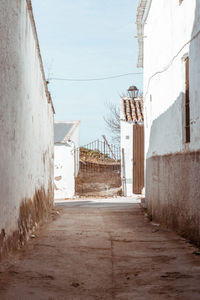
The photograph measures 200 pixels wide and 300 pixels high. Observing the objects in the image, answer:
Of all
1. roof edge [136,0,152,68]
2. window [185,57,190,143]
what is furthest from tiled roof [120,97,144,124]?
window [185,57,190,143]

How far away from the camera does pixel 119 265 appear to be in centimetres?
416

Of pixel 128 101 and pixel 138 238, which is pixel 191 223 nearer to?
pixel 138 238

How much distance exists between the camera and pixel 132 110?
17156 millimetres

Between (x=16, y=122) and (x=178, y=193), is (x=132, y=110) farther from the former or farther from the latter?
(x=16, y=122)

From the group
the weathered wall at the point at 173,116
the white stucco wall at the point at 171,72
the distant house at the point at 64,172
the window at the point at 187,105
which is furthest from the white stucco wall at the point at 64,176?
the window at the point at 187,105

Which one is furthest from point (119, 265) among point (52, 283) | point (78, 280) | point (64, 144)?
point (64, 144)

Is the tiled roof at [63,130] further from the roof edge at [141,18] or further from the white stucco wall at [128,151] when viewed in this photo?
the roof edge at [141,18]

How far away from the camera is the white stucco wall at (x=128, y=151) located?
51.5 ft

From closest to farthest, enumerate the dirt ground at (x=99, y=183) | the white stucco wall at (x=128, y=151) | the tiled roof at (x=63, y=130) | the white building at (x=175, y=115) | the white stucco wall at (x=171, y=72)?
1. the white building at (x=175, y=115)
2. the white stucco wall at (x=171, y=72)
3. the white stucco wall at (x=128, y=151)
4. the tiled roof at (x=63, y=130)
5. the dirt ground at (x=99, y=183)

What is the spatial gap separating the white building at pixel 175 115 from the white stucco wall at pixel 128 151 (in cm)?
569

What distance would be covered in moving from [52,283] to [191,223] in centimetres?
276

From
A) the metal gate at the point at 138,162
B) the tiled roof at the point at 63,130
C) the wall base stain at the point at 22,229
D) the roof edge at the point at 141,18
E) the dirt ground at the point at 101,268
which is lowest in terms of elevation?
the dirt ground at the point at 101,268

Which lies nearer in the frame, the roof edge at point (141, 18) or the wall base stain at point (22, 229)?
the wall base stain at point (22, 229)

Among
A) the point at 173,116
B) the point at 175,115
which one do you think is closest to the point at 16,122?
the point at 175,115
